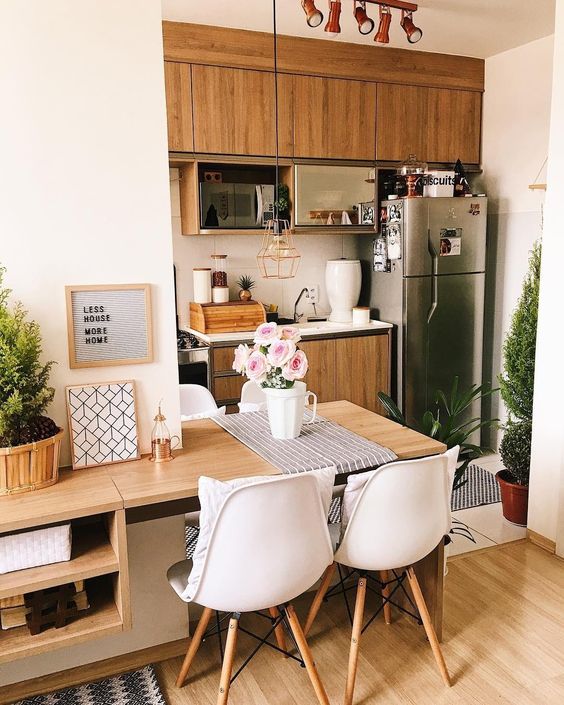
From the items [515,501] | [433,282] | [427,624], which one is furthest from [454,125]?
[427,624]

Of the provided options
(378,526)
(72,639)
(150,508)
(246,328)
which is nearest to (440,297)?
(246,328)

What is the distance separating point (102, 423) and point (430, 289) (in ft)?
9.54

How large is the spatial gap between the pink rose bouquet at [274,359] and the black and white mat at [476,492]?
1.99 metres

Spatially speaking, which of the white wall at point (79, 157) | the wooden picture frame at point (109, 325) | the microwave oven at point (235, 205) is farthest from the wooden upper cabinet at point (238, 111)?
the wooden picture frame at point (109, 325)

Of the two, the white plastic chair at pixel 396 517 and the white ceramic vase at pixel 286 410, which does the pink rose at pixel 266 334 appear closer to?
the white ceramic vase at pixel 286 410

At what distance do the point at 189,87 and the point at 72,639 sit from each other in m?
3.26

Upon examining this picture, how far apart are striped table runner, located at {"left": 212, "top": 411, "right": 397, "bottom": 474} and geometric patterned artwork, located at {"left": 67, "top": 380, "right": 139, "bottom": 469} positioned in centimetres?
43

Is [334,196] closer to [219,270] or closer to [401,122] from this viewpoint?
[401,122]

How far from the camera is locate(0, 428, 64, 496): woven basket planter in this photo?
1.97m

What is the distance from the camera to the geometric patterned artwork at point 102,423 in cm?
224

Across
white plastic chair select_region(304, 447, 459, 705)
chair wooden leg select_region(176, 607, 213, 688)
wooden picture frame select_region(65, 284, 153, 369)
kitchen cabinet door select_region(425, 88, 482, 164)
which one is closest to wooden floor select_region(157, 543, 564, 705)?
chair wooden leg select_region(176, 607, 213, 688)

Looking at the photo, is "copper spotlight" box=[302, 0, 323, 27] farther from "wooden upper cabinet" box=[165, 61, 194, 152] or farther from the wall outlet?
the wall outlet

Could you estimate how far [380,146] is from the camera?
4.64 metres

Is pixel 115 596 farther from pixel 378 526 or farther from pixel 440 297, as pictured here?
pixel 440 297
